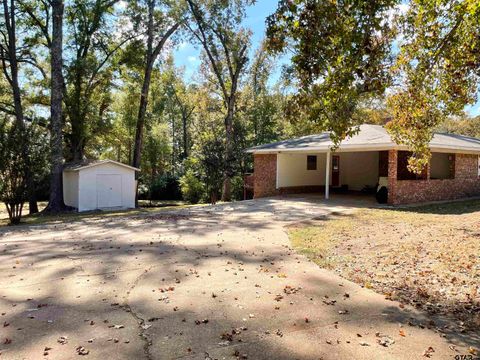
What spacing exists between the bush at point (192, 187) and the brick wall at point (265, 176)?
559 cm

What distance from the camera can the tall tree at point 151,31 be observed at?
72.7ft

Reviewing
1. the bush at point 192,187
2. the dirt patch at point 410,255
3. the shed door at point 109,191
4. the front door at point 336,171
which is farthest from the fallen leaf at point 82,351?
the bush at point 192,187

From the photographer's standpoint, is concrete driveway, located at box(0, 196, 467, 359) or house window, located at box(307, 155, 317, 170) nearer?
concrete driveway, located at box(0, 196, 467, 359)

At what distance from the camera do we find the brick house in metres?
15.0

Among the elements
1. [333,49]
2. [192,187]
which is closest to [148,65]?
[192,187]

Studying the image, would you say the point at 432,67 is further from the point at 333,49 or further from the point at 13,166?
the point at 13,166

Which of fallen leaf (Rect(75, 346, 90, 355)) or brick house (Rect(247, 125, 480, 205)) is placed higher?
brick house (Rect(247, 125, 480, 205))

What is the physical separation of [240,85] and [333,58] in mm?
31983

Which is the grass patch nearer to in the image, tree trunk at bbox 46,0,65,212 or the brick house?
the brick house

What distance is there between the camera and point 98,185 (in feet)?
64.7

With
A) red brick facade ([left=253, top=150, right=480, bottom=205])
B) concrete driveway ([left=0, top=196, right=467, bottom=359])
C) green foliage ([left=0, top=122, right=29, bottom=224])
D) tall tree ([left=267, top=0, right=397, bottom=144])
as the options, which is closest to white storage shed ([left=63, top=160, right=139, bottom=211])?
green foliage ([left=0, top=122, right=29, bottom=224])

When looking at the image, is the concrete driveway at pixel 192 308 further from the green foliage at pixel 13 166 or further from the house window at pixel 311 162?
the house window at pixel 311 162

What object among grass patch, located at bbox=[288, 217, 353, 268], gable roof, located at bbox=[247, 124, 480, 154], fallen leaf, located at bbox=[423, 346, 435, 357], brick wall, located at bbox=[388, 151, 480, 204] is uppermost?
gable roof, located at bbox=[247, 124, 480, 154]

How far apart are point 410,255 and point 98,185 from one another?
16.4 meters
